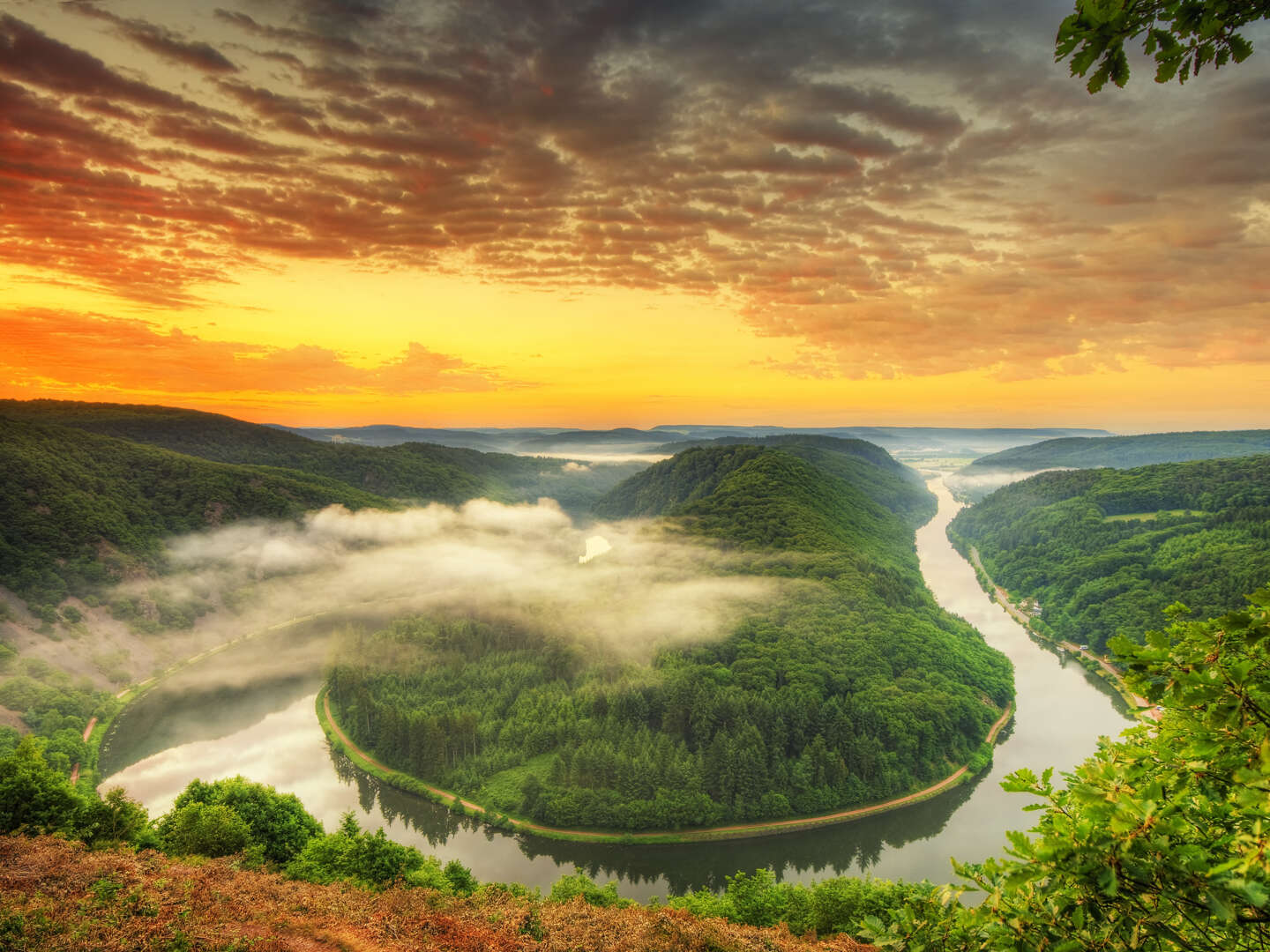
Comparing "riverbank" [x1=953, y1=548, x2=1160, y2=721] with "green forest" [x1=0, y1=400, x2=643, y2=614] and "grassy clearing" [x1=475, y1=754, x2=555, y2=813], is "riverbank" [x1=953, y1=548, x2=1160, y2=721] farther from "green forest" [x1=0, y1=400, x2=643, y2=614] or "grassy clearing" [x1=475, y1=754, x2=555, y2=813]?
"green forest" [x1=0, y1=400, x2=643, y2=614]

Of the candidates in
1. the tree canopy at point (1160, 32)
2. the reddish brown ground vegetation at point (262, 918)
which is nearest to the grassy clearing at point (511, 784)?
the reddish brown ground vegetation at point (262, 918)

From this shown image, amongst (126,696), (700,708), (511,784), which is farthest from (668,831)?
(126,696)

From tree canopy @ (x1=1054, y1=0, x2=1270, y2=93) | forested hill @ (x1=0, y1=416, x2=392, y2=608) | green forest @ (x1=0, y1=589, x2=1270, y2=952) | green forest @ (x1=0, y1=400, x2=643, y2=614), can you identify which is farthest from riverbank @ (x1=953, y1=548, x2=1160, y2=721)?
forested hill @ (x1=0, y1=416, x2=392, y2=608)

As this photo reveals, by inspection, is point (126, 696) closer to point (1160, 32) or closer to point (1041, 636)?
point (1160, 32)

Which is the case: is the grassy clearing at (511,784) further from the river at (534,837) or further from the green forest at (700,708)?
the river at (534,837)

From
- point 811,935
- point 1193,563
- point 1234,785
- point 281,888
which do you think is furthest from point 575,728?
point 1193,563

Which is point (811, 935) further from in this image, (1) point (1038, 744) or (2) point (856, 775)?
(1) point (1038, 744)
